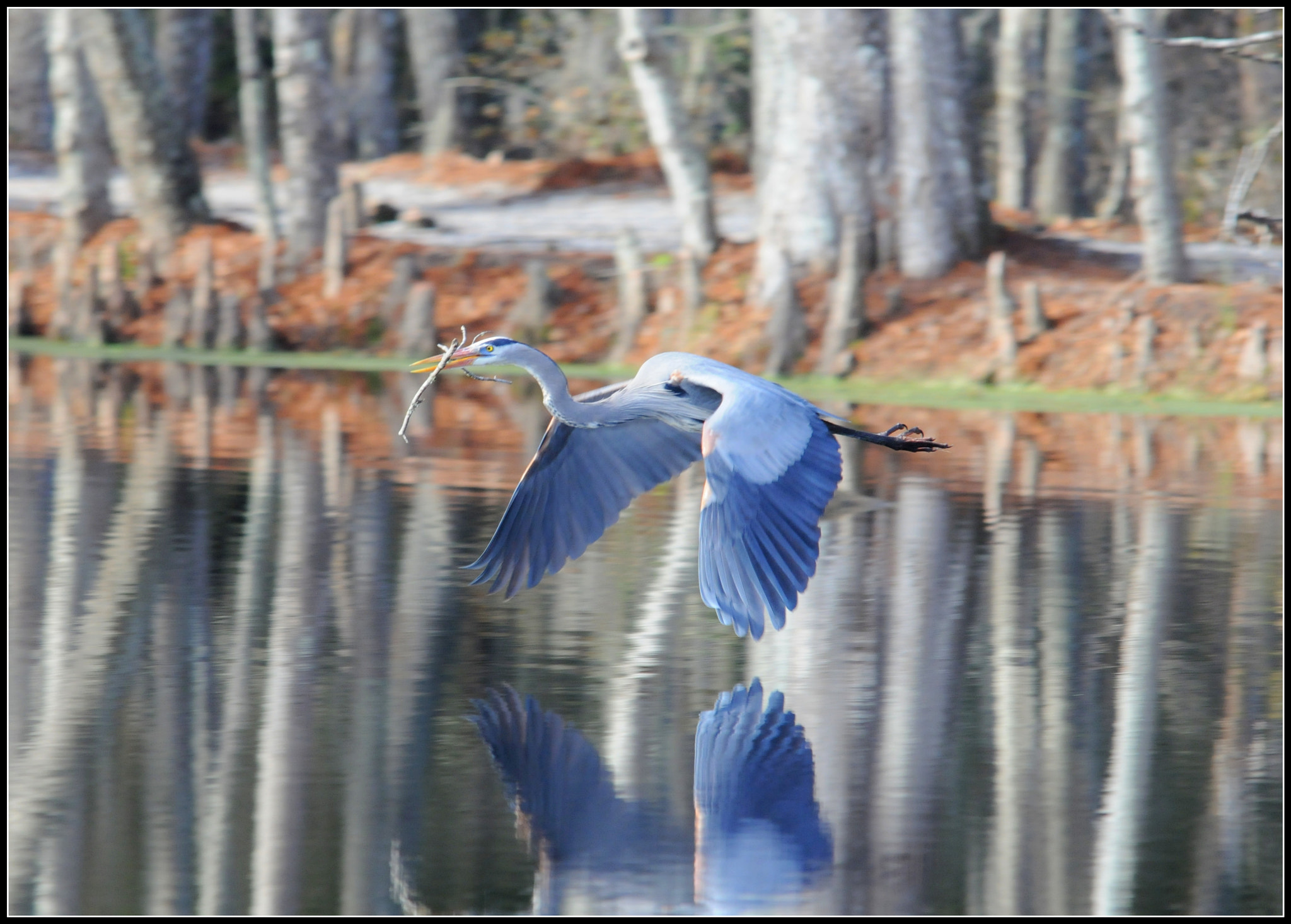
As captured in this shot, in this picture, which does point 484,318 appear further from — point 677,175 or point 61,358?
point 61,358

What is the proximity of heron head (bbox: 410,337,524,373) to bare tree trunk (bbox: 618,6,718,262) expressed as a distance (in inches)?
453

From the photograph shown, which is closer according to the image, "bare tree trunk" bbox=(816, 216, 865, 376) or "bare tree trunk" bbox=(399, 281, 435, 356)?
"bare tree trunk" bbox=(816, 216, 865, 376)

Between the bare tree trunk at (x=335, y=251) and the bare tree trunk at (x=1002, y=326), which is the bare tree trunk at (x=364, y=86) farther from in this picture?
the bare tree trunk at (x=1002, y=326)

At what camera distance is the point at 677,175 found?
19125 millimetres

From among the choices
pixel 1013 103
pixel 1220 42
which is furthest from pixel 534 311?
pixel 1013 103

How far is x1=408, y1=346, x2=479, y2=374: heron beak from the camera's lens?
20.7ft

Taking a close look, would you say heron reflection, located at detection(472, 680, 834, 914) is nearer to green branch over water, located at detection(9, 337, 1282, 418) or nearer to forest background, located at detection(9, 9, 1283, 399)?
forest background, located at detection(9, 9, 1283, 399)

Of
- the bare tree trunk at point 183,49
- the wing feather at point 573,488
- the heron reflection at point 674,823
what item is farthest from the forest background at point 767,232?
the heron reflection at point 674,823

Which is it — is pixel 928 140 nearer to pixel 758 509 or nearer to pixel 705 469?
pixel 705 469

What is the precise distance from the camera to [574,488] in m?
6.96

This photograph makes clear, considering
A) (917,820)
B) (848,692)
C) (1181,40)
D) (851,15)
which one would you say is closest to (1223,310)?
(1181,40)

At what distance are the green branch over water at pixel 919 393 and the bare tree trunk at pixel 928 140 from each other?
1858 mm

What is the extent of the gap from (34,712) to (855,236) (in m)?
12.6

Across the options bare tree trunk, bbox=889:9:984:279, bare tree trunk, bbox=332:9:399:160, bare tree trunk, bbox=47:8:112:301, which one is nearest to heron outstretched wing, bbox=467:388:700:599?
bare tree trunk, bbox=889:9:984:279
